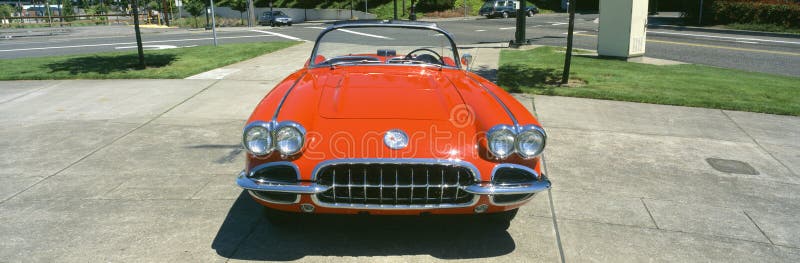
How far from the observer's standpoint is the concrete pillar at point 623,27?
42.2 ft

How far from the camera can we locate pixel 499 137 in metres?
3.16

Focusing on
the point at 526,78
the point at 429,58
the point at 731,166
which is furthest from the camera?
the point at 526,78

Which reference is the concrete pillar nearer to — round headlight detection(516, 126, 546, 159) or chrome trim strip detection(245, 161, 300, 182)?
round headlight detection(516, 126, 546, 159)

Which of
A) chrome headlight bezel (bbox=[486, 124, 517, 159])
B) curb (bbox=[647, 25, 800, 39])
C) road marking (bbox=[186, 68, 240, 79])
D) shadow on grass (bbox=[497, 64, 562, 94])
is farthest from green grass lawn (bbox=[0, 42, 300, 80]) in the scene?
curb (bbox=[647, 25, 800, 39])

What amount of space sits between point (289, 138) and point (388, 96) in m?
0.78

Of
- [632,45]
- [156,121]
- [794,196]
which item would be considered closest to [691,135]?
[794,196]

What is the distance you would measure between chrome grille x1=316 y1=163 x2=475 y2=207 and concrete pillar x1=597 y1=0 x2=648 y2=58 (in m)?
11.3

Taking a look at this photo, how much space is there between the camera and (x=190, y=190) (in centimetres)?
443

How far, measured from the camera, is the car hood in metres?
3.34

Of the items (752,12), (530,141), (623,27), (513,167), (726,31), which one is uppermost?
(752,12)

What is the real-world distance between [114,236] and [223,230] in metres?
0.68

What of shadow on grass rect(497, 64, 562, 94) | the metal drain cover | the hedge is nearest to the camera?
the metal drain cover

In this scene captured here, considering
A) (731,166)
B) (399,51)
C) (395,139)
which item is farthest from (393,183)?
(731,166)

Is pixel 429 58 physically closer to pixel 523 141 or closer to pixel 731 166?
pixel 523 141
